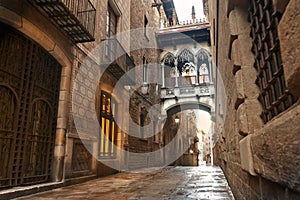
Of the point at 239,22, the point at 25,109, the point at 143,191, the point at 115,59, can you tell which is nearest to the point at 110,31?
the point at 115,59

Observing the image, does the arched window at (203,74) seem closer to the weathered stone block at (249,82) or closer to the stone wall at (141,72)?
the stone wall at (141,72)

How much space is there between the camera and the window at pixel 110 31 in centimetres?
754

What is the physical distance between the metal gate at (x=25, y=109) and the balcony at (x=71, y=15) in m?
0.68

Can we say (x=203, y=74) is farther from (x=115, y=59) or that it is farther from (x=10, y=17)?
(x=10, y=17)

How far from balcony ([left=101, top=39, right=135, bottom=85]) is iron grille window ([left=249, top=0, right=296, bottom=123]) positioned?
5.65 m

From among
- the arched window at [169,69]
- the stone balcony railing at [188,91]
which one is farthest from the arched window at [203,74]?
the arched window at [169,69]

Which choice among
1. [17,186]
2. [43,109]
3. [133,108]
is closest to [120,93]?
[133,108]

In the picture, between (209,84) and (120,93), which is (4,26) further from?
(209,84)

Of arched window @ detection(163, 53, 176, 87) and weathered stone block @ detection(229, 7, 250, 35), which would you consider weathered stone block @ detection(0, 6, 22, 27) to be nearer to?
weathered stone block @ detection(229, 7, 250, 35)

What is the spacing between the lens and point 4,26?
153 inches

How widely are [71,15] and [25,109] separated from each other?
2.01 metres

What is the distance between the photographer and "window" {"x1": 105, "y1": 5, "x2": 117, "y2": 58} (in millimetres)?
7539

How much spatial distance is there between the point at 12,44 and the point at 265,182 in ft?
14.4

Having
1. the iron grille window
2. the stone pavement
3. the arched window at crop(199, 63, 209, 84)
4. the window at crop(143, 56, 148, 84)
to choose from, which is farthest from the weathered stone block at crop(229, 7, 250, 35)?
the arched window at crop(199, 63, 209, 84)
